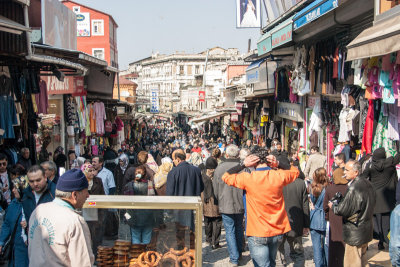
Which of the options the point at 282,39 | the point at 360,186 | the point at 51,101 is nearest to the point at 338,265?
the point at 360,186

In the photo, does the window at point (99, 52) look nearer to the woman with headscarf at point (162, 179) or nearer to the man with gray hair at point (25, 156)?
the man with gray hair at point (25, 156)

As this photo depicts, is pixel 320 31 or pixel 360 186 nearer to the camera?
pixel 360 186

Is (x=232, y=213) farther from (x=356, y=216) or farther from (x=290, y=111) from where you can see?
(x=290, y=111)

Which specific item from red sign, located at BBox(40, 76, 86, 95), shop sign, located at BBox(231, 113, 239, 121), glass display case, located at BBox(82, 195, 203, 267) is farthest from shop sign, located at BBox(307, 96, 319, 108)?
shop sign, located at BBox(231, 113, 239, 121)

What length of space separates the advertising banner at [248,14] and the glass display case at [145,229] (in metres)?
14.6

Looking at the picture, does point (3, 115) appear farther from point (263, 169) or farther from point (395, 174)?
point (395, 174)

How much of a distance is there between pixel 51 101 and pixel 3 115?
5.36 meters

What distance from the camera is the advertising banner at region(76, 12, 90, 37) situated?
1877 inches

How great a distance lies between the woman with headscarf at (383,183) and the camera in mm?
8320

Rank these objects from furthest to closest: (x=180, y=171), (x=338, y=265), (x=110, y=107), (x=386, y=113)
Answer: (x=110, y=107)
(x=386, y=113)
(x=180, y=171)
(x=338, y=265)

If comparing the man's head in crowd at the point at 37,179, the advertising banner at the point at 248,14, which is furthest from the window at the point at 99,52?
the man's head in crowd at the point at 37,179

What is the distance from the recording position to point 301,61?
1454cm

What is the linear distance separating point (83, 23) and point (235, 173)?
148ft

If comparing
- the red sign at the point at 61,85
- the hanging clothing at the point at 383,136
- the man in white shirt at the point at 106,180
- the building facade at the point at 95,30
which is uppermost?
the building facade at the point at 95,30
